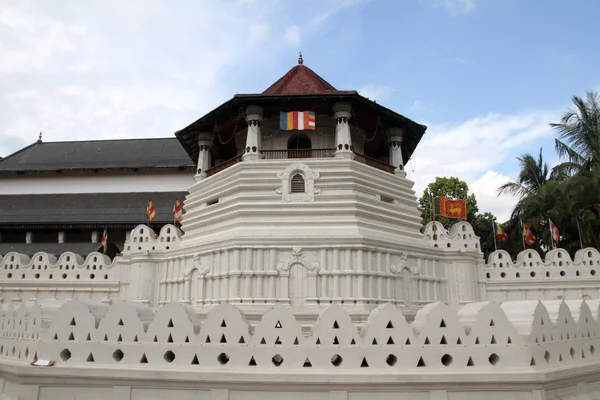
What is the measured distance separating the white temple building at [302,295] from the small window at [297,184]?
0.04 m

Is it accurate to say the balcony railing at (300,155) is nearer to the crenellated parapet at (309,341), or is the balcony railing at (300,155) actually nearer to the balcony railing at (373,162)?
the balcony railing at (373,162)

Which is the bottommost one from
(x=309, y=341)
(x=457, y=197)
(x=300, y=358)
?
(x=300, y=358)

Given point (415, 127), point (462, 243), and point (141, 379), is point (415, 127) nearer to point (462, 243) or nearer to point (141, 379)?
point (462, 243)

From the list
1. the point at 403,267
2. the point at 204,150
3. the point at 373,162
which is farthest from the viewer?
the point at 204,150

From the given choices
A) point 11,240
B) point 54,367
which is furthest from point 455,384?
point 11,240

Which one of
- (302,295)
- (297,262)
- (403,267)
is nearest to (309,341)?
(302,295)

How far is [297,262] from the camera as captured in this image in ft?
55.2

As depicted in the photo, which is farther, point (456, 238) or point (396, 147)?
point (396, 147)

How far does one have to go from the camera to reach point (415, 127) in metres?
21.6

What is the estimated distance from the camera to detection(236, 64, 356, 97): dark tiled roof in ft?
69.1

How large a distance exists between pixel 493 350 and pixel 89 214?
29.2 meters

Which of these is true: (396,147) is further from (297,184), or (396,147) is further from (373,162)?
(297,184)

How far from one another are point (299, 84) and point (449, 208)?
9110 mm

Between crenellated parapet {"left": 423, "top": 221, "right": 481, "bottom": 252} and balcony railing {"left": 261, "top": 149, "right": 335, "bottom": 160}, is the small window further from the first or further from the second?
crenellated parapet {"left": 423, "top": 221, "right": 481, "bottom": 252}
